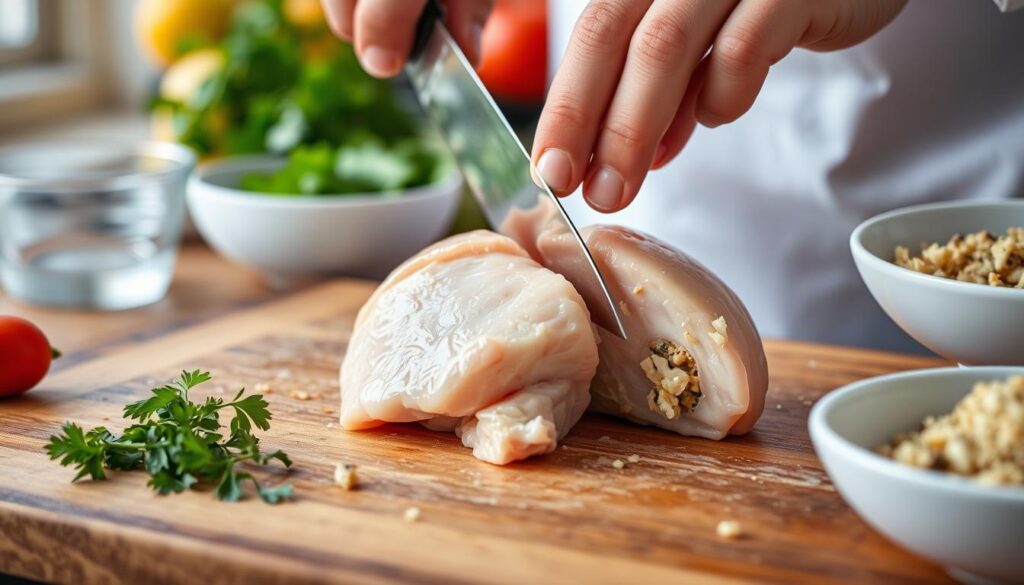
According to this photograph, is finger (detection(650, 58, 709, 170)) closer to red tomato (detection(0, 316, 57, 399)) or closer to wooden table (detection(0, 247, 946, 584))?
wooden table (detection(0, 247, 946, 584))

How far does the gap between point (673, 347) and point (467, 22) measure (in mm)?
881

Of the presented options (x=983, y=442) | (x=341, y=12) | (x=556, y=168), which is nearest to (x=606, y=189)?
(x=556, y=168)

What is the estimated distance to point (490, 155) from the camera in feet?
6.51

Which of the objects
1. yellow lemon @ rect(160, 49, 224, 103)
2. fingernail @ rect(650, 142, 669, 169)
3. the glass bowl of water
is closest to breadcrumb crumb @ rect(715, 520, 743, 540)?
fingernail @ rect(650, 142, 669, 169)

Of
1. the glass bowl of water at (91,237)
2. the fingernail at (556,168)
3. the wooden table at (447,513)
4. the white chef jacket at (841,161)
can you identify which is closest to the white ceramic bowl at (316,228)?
the glass bowl of water at (91,237)

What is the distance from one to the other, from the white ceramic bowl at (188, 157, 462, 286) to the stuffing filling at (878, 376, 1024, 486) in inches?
63.6

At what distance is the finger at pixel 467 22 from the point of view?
2.17 meters

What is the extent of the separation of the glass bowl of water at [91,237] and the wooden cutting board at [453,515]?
0.70 metres

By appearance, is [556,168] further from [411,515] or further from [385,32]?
[385,32]

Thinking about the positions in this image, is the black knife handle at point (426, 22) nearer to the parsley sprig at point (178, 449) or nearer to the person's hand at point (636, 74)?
the person's hand at point (636, 74)

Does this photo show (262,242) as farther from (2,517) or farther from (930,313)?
(930,313)

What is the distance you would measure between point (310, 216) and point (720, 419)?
49.8 inches

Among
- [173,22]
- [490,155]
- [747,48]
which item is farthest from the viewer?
[173,22]

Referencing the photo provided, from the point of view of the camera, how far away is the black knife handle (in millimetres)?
2082
